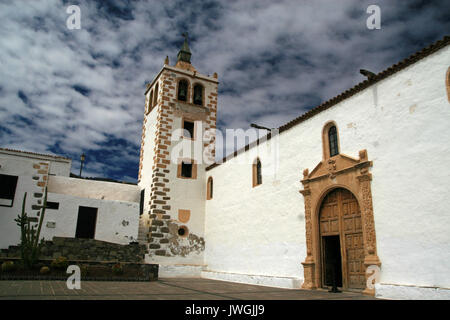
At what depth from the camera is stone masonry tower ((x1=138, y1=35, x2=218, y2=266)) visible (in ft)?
52.2

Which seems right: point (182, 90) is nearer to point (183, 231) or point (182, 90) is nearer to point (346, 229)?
point (183, 231)

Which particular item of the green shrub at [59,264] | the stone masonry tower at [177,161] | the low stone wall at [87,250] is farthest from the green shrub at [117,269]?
the stone masonry tower at [177,161]

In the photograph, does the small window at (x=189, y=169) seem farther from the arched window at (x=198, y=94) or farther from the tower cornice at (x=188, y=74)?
the tower cornice at (x=188, y=74)

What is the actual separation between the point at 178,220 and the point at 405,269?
10.6 m

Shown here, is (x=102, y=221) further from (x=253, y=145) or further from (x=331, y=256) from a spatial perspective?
(x=331, y=256)

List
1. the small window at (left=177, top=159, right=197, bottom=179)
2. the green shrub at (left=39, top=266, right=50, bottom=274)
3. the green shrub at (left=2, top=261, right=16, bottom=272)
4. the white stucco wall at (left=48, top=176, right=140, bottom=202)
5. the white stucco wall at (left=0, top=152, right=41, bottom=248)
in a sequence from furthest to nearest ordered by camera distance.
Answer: the small window at (left=177, top=159, right=197, bottom=179)
the white stucco wall at (left=48, top=176, right=140, bottom=202)
the white stucco wall at (left=0, top=152, right=41, bottom=248)
the green shrub at (left=39, top=266, right=50, bottom=274)
the green shrub at (left=2, top=261, right=16, bottom=272)

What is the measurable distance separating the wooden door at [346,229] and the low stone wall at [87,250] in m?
8.34

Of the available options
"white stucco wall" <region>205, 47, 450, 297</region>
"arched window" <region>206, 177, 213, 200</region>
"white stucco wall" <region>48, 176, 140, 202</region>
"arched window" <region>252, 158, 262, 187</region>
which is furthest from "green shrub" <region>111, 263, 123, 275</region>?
"arched window" <region>206, 177, 213, 200</region>

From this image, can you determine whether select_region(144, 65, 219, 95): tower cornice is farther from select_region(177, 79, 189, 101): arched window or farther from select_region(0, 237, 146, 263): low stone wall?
select_region(0, 237, 146, 263): low stone wall

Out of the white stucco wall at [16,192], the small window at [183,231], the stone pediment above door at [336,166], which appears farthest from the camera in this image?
the small window at [183,231]

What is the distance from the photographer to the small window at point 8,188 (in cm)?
1316

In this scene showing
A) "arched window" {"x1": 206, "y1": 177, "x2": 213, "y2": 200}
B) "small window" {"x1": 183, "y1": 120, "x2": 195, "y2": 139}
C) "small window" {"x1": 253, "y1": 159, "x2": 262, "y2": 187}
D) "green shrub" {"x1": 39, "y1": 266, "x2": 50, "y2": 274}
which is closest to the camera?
"green shrub" {"x1": 39, "y1": 266, "x2": 50, "y2": 274}

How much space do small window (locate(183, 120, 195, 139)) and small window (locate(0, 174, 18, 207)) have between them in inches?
300
